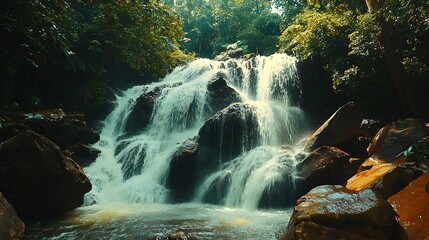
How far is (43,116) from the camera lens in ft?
39.1

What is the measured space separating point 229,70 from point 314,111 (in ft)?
20.9

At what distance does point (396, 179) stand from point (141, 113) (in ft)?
46.4

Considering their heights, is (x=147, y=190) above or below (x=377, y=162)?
below

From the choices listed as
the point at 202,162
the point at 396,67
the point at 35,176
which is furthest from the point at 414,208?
the point at 202,162

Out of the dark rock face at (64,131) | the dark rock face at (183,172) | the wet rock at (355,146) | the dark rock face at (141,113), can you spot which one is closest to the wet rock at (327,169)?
the wet rock at (355,146)

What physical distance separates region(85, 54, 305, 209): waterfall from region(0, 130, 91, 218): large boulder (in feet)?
6.96

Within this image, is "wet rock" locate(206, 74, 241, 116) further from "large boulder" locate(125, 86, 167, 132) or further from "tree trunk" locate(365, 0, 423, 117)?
"tree trunk" locate(365, 0, 423, 117)

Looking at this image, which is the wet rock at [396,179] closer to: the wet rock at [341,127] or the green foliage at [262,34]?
the wet rock at [341,127]

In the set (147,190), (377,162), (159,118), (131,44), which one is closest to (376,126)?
(377,162)

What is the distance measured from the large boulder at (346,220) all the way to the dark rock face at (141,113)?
13934mm

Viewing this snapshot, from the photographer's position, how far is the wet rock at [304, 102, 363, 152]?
10438mm

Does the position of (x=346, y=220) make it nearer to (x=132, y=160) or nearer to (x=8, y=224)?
(x=8, y=224)

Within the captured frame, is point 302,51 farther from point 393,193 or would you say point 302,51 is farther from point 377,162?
point 393,193

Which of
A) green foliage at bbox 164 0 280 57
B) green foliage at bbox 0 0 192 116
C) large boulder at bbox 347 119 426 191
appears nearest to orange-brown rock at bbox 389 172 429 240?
large boulder at bbox 347 119 426 191
